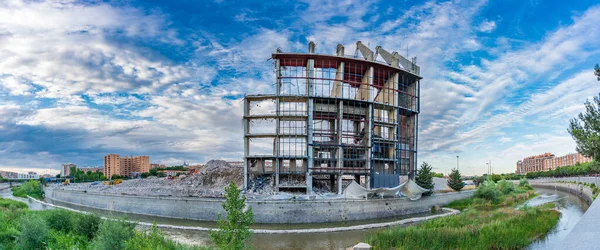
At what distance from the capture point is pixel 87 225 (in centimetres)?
2169

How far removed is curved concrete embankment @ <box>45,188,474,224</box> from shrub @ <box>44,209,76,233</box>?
13422mm

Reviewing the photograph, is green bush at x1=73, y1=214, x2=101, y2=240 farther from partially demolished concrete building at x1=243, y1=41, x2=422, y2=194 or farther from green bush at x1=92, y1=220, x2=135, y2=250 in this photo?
partially demolished concrete building at x1=243, y1=41, x2=422, y2=194

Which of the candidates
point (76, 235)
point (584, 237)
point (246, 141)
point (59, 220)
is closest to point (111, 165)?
point (246, 141)

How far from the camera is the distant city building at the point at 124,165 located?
16300 centimetres

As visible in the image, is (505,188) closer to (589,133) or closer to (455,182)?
(455,182)

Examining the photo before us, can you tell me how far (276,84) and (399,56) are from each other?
900 inches

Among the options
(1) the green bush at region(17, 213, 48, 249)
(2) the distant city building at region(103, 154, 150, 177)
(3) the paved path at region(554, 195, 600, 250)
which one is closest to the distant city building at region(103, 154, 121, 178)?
(2) the distant city building at region(103, 154, 150, 177)

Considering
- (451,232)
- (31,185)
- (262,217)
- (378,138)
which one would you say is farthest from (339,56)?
(31,185)

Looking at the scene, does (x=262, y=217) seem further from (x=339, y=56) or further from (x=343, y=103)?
(x=339, y=56)

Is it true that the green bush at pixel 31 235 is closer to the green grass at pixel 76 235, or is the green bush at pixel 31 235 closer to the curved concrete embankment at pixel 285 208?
the green grass at pixel 76 235

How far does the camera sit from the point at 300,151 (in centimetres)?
5009

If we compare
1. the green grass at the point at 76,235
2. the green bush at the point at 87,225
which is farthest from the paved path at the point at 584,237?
the green bush at the point at 87,225

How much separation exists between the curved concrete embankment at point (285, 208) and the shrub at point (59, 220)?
1342 centimetres

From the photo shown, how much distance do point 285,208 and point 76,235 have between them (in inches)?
709
